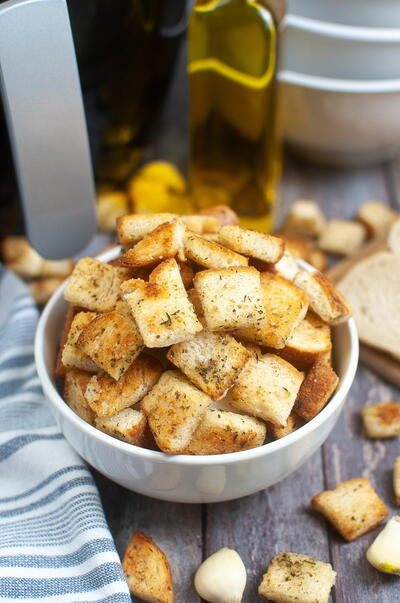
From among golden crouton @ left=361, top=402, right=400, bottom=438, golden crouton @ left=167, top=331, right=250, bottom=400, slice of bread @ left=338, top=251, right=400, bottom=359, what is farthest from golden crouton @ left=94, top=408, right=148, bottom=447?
slice of bread @ left=338, top=251, right=400, bottom=359

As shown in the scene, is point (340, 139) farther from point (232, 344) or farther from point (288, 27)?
point (232, 344)

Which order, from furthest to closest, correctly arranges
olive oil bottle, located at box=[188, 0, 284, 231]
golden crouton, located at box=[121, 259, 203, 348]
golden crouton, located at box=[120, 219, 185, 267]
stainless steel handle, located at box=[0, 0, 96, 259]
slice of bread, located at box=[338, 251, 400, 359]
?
olive oil bottle, located at box=[188, 0, 284, 231], slice of bread, located at box=[338, 251, 400, 359], stainless steel handle, located at box=[0, 0, 96, 259], golden crouton, located at box=[120, 219, 185, 267], golden crouton, located at box=[121, 259, 203, 348]

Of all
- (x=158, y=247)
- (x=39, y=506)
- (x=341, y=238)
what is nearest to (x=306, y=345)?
(x=158, y=247)

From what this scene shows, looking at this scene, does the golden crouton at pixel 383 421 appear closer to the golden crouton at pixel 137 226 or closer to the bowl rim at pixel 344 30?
the golden crouton at pixel 137 226

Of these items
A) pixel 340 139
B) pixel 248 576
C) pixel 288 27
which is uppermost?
pixel 288 27

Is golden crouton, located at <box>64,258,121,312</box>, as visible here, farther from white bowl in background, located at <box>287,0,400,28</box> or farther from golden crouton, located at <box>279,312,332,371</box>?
white bowl in background, located at <box>287,0,400,28</box>

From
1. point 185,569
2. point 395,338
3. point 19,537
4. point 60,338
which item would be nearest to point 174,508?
point 185,569
